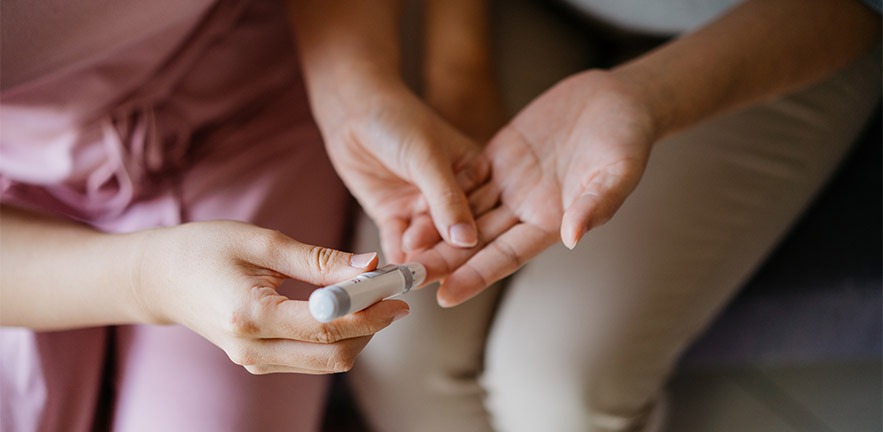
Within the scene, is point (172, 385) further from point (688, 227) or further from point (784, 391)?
point (784, 391)

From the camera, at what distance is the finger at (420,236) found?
0.63m

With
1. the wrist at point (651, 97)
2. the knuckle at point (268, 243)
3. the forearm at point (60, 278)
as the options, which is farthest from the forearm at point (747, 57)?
the forearm at point (60, 278)

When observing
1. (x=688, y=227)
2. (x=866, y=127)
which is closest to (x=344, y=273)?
(x=688, y=227)

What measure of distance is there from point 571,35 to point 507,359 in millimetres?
409

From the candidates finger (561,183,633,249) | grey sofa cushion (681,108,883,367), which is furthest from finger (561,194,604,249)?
grey sofa cushion (681,108,883,367)

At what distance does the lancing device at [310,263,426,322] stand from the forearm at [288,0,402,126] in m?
0.27

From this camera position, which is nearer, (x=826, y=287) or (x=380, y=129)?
(x=380, y=129)

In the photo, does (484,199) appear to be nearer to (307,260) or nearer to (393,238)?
(393,238)

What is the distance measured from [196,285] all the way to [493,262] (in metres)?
0.23

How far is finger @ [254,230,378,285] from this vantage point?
0.48 meters

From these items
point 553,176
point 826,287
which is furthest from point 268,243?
point 826,287

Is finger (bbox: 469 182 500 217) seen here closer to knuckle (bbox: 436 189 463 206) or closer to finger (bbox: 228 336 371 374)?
knuckle (bbox: 436 189 463 206)

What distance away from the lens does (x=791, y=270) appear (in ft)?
2.94

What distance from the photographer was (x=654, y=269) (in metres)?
0.70
